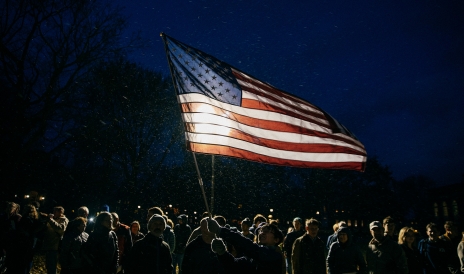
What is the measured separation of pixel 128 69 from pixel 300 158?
62.4 feet

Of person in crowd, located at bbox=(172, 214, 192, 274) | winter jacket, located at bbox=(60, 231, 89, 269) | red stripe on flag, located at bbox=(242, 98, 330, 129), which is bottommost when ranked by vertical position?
person in crowd, located at bbox=(172, 214, 192, 274)

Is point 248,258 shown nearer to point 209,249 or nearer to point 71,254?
point 209,249

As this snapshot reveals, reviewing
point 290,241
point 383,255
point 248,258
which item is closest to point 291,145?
point 383,255

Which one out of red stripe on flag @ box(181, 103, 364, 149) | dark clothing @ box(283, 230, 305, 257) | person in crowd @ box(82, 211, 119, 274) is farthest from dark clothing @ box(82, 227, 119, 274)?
dark clothing @ box(283, 230, 305, 257)

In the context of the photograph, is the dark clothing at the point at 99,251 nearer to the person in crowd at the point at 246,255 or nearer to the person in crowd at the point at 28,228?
the person in crowd at the point at 28,228

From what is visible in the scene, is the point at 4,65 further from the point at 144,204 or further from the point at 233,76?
the point at 144,204

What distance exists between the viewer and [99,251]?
530 cm

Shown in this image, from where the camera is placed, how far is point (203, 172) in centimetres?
3512

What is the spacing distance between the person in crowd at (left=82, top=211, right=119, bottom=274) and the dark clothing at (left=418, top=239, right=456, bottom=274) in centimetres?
661

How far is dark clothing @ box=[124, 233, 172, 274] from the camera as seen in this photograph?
481 cm

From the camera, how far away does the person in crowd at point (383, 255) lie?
5930mm

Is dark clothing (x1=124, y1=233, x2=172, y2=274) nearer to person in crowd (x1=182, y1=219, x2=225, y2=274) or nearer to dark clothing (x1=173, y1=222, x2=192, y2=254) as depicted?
person in crowd (x1=182, y1=219, x2=225, y2=274)

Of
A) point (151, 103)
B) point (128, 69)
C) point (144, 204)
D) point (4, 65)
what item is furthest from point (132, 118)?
point (144, 204)

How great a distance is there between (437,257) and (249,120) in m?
5.38
